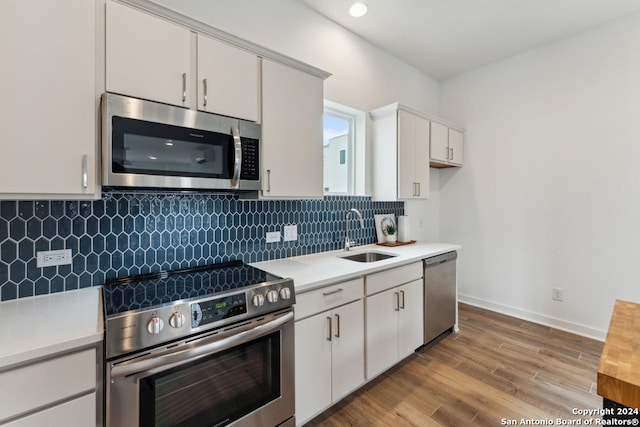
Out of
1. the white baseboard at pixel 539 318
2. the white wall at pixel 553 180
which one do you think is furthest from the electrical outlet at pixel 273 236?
the white baseboard at pixel 539 318

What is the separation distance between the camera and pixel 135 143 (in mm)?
1404

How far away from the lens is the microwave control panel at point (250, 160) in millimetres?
1777

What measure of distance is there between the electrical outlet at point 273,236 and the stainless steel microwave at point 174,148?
0.55 meters

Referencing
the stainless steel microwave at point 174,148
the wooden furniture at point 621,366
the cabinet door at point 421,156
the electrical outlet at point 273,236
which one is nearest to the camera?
the wooden furniture at point 621,366

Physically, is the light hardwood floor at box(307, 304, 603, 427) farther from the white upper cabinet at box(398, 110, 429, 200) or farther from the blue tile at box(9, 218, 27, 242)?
the blue tile at box(9, 218, 27, 242)

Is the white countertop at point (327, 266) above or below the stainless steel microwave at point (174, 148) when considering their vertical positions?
below

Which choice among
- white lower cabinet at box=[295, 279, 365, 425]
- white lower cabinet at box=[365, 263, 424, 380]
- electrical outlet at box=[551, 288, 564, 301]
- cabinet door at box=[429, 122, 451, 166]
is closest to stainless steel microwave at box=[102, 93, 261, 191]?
white lower cabinet at box=[295, 279, 365, 425]

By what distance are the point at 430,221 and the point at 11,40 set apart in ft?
12.9

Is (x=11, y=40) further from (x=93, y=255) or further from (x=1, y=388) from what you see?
(x=1, y=388)

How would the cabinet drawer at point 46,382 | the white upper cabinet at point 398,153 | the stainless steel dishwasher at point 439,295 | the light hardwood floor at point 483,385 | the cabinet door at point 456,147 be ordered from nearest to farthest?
the cabinet drawer at point 46,382
the light hardwood floor at point 483,385
the stainless steel dishwasher at point 439,295
the white upper cabinet at point 398,153
the cabinet door at point 456,147

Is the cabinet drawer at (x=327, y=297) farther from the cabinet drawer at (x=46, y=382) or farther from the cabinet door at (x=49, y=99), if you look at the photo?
the cabinet door at (x=49, y=99)

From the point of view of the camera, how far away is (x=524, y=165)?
11.0 feet

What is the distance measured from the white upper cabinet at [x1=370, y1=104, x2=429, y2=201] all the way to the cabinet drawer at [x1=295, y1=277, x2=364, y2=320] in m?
1.26

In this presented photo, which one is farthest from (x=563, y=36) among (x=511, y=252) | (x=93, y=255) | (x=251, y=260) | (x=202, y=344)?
(x=93, y=255)
